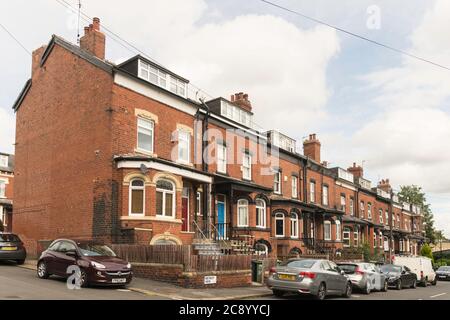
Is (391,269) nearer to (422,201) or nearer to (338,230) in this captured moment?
(338,230)

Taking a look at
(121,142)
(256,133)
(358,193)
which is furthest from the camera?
(358,193)

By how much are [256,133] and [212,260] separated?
1490 centimetres

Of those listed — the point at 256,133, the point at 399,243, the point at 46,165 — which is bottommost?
the point at 399,243

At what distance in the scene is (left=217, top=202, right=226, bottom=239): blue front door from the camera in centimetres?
2659

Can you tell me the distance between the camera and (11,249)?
816 inches

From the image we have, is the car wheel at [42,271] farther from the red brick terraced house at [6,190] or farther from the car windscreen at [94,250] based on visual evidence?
the red brick terraced house at [6,190]

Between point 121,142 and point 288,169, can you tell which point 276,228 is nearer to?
point 288,169

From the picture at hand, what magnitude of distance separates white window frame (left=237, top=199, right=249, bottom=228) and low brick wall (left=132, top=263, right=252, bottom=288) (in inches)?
374

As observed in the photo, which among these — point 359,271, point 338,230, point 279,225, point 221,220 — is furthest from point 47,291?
point 338,230

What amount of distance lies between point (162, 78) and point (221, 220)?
28.6 ft

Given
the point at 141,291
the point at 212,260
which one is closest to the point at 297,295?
the point at 212,260

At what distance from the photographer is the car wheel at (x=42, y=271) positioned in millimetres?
16562

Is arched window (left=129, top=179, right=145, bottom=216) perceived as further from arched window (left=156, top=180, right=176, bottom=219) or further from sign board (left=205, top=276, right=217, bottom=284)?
sign board (left=205, top=276, right=217, bottom=284)

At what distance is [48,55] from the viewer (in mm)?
25953
